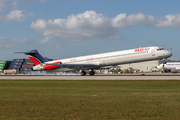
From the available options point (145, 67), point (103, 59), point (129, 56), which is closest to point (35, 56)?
point (103, 59)

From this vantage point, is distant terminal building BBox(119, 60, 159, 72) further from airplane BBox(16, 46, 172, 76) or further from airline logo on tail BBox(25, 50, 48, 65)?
airline logo on tail BBox(25, 50, 48, 65)

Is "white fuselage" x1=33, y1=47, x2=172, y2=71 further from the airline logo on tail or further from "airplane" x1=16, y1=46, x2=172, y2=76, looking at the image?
the airline logo on tail

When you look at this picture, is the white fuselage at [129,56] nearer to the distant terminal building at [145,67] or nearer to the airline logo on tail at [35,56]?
the airline logo on tail at [35,56]

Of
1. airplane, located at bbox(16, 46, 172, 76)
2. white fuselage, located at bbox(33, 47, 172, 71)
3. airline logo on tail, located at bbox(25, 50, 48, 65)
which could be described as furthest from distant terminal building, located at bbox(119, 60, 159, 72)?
white fuselage, located at bbox(33, 47, 172, 71)

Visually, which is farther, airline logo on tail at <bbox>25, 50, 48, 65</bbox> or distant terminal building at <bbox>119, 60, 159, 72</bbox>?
distant terminal building at <bbox>119, 60, 159, 72</bbox>

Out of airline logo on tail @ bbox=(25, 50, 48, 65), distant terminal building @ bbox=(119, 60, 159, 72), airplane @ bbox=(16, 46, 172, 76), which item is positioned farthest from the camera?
distant terminal building @ bbox=(119, 60, 159, 72)

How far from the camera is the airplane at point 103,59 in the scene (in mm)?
49938

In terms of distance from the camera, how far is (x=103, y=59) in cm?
5444

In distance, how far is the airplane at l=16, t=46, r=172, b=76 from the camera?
164 ft

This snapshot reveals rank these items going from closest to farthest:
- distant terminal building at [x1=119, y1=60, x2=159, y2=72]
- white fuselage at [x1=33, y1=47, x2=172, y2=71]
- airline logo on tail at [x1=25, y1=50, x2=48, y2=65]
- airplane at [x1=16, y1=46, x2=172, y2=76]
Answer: white fuselage at [x1=33, y1=47, x2=172, y2=71], airplane at [x1=16, y1=46, x2=172, y2=76], airline logo on tail at [x1=25, y1=50, x2=48, y2=65], distant terminal building at [x1=119, y1=60, x2=159, y2=72]
